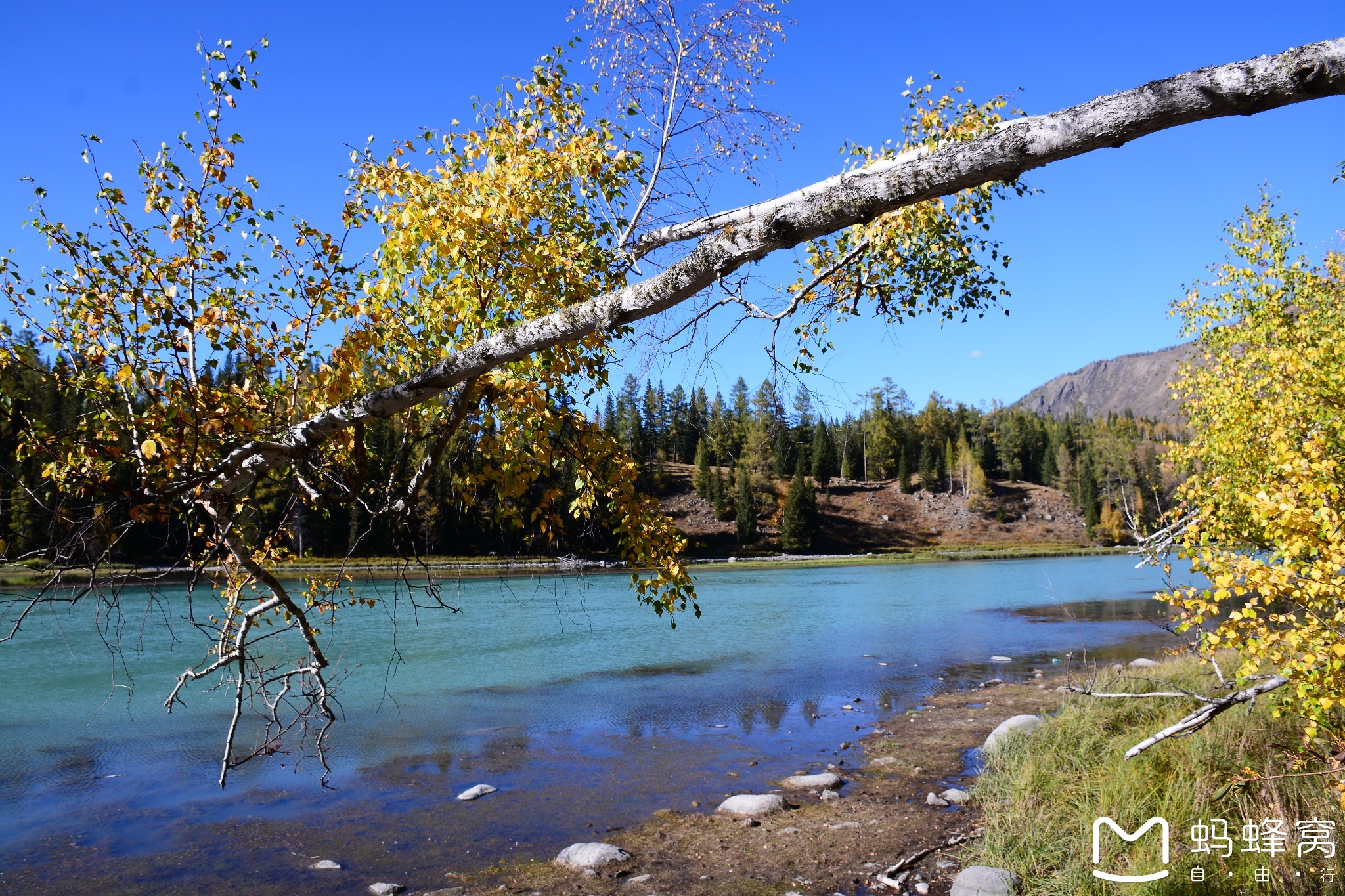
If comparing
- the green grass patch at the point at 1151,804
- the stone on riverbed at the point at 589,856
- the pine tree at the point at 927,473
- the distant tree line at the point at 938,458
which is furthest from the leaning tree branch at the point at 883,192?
the pine tree at the point at 927,473

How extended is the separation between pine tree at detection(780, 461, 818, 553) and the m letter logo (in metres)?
74.6

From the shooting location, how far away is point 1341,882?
5.15 metres

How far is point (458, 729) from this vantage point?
13.7m

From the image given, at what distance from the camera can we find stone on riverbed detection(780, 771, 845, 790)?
1007 cm

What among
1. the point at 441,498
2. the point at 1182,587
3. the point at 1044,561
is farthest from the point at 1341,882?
the point at 1044,561

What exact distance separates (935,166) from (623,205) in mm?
3743

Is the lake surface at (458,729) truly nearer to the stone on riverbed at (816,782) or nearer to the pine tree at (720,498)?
the stone on riverbed at (816,782)

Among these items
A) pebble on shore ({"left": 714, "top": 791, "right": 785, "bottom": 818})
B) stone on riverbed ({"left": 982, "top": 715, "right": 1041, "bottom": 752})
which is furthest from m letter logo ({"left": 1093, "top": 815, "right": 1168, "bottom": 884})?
stone on riverbed ({"left": 982, "top": 715, "right": 1041, "bottom": 752})

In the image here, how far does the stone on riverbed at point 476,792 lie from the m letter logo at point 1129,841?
6.89m

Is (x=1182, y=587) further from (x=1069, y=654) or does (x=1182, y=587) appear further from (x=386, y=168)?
(x=1069, y=654)

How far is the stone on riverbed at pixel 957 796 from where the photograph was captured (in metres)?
9.22

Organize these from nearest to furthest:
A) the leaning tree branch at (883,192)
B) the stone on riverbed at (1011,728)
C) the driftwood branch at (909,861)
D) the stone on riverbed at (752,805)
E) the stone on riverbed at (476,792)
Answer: the leaning tree branch at (883,192) < the driftwood branch at (909,861) < the stone on riverbed at (752,805) < the stone on riverbed at (476,792) < the stone on riverbed at (1011,728)

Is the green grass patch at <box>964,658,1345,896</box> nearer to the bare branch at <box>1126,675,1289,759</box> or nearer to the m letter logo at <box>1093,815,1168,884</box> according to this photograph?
the m letter logo at <box>1093,815,1168,884</box>

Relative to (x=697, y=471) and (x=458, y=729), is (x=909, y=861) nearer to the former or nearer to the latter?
(x=458, y=729)
